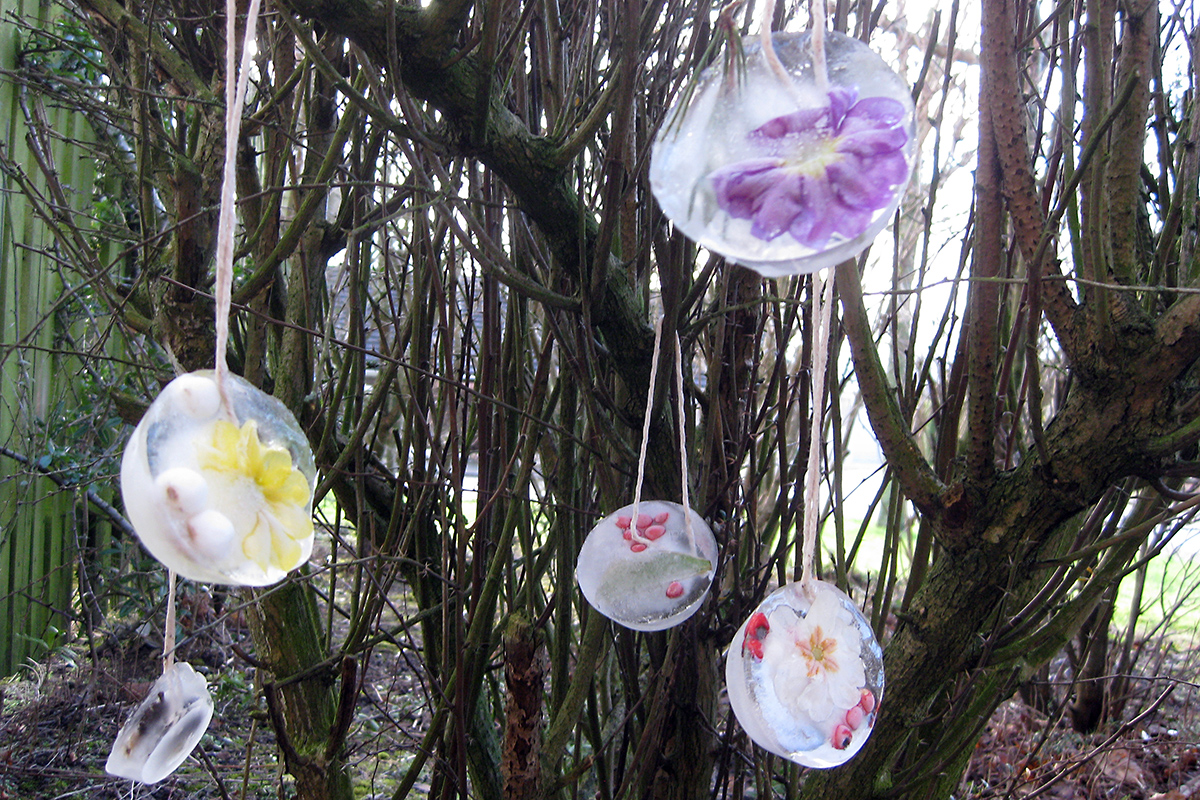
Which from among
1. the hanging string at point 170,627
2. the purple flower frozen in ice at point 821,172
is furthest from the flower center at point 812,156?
the hanging string at point 170,627

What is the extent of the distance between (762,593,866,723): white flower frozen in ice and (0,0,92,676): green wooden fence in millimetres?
2728

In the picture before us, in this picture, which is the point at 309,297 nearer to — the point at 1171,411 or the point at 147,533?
the point at 147,533

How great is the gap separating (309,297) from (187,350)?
30 centimetres

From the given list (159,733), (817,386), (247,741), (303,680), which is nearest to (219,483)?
(159,733)

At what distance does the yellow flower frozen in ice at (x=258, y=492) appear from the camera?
2.10 feet

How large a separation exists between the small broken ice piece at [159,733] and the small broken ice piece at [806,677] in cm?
57

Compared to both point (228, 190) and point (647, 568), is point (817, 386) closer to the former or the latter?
point (647, 568)

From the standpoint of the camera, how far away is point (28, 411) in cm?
284

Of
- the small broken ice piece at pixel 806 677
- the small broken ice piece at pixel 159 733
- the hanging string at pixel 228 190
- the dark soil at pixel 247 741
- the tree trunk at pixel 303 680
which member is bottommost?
the dark soil at pixel 247 741

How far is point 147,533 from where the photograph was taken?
0.60 m

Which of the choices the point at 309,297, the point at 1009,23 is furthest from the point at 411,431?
the point at 1009,23

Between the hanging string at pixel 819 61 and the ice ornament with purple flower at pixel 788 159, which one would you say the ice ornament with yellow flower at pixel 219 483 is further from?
the hanging string at pixel 819 61

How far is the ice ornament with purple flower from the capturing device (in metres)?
0.57

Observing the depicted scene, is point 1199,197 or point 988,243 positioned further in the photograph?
point 1199,197
